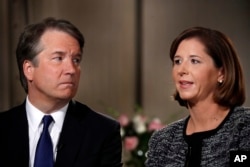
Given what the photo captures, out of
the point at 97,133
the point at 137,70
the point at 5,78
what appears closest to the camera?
the point at 97,133

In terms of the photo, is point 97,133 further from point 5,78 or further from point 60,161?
point 5,78

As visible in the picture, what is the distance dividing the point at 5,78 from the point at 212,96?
2.60 meters

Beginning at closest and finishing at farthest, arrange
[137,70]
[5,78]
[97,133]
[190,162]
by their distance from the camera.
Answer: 1. [190,162]
2. [97,133]
3. [5,78]
4. [137,70]

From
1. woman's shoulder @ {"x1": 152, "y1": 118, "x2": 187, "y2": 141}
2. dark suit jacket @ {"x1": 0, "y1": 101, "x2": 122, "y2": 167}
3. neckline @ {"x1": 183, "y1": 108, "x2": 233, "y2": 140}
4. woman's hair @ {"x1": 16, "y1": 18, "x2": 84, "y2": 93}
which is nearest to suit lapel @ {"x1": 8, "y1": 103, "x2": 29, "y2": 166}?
dark suit jacket @ {"x1": 0, "y1": 101, "x2": 122, "y2": 167}

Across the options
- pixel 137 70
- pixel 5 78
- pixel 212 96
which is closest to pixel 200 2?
pixel 137 70

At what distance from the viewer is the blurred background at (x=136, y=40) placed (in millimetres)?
5039

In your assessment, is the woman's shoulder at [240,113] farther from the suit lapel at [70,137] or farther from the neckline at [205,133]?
the suit lapel at [70,137]

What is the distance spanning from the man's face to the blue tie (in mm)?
183

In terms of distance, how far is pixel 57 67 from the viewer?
2744 millimetres

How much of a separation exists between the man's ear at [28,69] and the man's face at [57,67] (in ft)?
0.09

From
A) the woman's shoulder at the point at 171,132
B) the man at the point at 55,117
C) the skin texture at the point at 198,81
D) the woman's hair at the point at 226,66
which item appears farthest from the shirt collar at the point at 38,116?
the woman's hair at the point at 226,66

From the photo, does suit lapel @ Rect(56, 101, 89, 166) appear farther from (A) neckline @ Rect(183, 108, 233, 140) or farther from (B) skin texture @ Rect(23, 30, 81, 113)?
(A) neckline @ Rect(183, 108, 233, 140)

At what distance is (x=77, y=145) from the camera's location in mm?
2754

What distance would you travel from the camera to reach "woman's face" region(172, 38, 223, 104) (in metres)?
2.59
